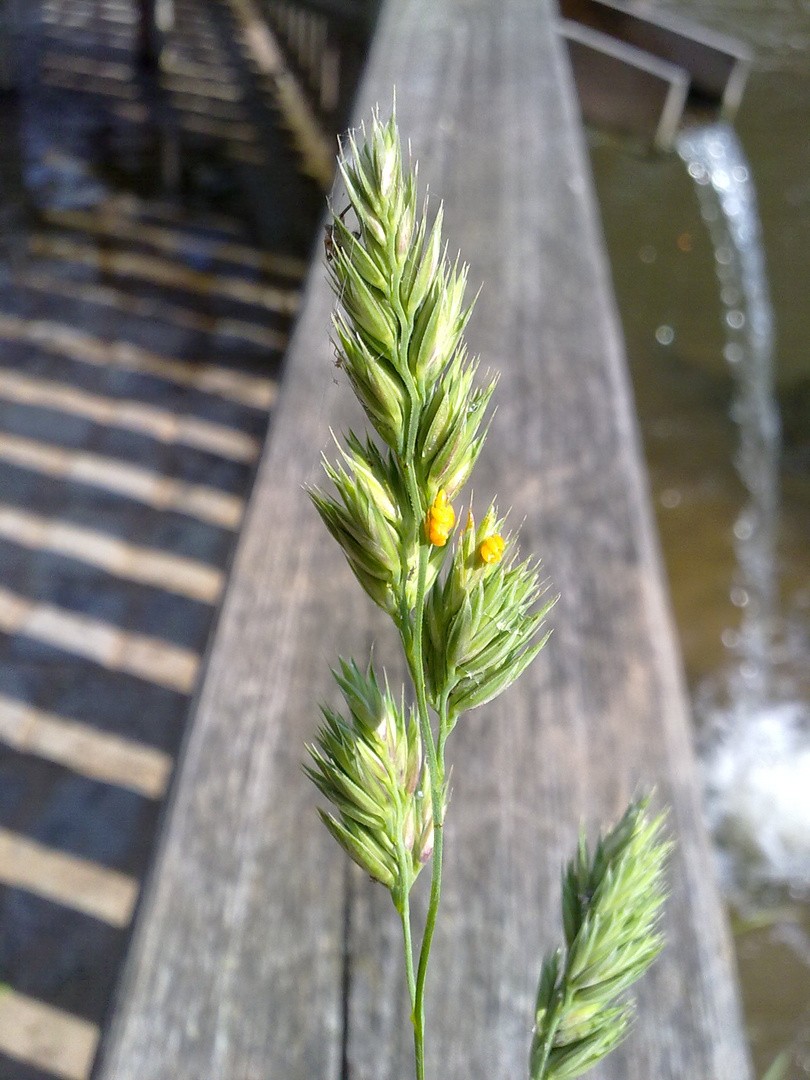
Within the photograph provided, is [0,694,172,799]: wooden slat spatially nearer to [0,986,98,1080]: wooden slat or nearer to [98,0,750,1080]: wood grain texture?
[0,986,98,1080]: wooden slat

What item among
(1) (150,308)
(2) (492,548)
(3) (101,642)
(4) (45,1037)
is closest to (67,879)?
(4) (45,1037)

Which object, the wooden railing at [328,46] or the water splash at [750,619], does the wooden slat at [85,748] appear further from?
the wooden railing at [328,46]

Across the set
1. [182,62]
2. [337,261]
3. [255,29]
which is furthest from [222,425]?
[255,29]

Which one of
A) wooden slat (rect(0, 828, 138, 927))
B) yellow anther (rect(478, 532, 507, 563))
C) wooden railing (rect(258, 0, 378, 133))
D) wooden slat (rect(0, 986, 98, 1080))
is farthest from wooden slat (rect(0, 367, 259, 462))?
yellow anther (rect(478, 532, 507, 563))

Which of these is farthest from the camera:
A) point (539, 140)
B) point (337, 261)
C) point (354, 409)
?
point (539, 140)

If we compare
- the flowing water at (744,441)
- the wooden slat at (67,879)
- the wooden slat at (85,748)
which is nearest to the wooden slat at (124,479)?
the wooden slat at (85,748)

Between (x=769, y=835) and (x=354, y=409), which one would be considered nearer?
(x=354, y=409)

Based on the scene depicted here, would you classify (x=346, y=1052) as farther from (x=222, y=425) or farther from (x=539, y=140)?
(x=222, y=425)
